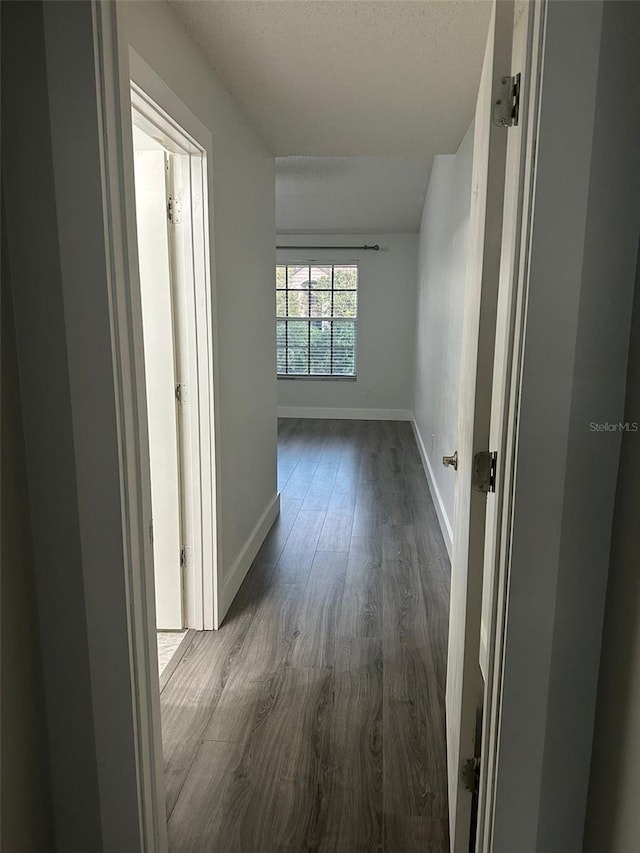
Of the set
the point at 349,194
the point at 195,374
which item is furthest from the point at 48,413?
the point at 349,194

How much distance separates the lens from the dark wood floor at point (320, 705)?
67.8 inches

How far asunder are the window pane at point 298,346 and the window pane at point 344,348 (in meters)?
0.39

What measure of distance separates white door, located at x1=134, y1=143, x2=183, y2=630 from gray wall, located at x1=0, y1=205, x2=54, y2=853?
133 centimetres

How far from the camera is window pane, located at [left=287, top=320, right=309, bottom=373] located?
815 centimetres

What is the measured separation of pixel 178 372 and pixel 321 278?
5.68 m

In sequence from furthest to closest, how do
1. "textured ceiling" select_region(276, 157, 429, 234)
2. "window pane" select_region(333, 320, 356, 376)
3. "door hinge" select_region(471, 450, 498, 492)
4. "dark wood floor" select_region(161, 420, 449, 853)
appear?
"window pane" select_region(333, 320, 356, 376) < "textured ceiling" select_region(276, 157, 429, 234) < "dark wood floor" select_region(161, 420, 449, 853) < "door hinge" select_region(471, 450, 498, 492)

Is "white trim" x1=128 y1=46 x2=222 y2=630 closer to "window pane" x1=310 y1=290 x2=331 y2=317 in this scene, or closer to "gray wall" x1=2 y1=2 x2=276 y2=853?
"gray wall" x1=2 y1=2 x2=276 y2=853

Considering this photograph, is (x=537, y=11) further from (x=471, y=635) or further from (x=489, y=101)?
(x=471, y=635)

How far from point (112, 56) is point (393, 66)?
163 centimetres

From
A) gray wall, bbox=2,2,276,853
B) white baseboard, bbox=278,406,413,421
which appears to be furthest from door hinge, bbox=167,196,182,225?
white baseboard, bbox=278,406,413,421

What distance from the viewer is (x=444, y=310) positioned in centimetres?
426

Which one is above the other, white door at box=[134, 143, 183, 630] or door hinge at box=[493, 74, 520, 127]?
door hinge at box=[493, 74, 520, 127]

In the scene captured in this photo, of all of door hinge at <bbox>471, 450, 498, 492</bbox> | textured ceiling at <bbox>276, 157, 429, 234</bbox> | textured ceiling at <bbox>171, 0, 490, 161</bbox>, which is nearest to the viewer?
door hinge at <bbox>471, 450, 498, 492</bbox>

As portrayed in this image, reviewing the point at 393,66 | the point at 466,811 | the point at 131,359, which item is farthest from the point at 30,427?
the point at 393,66
